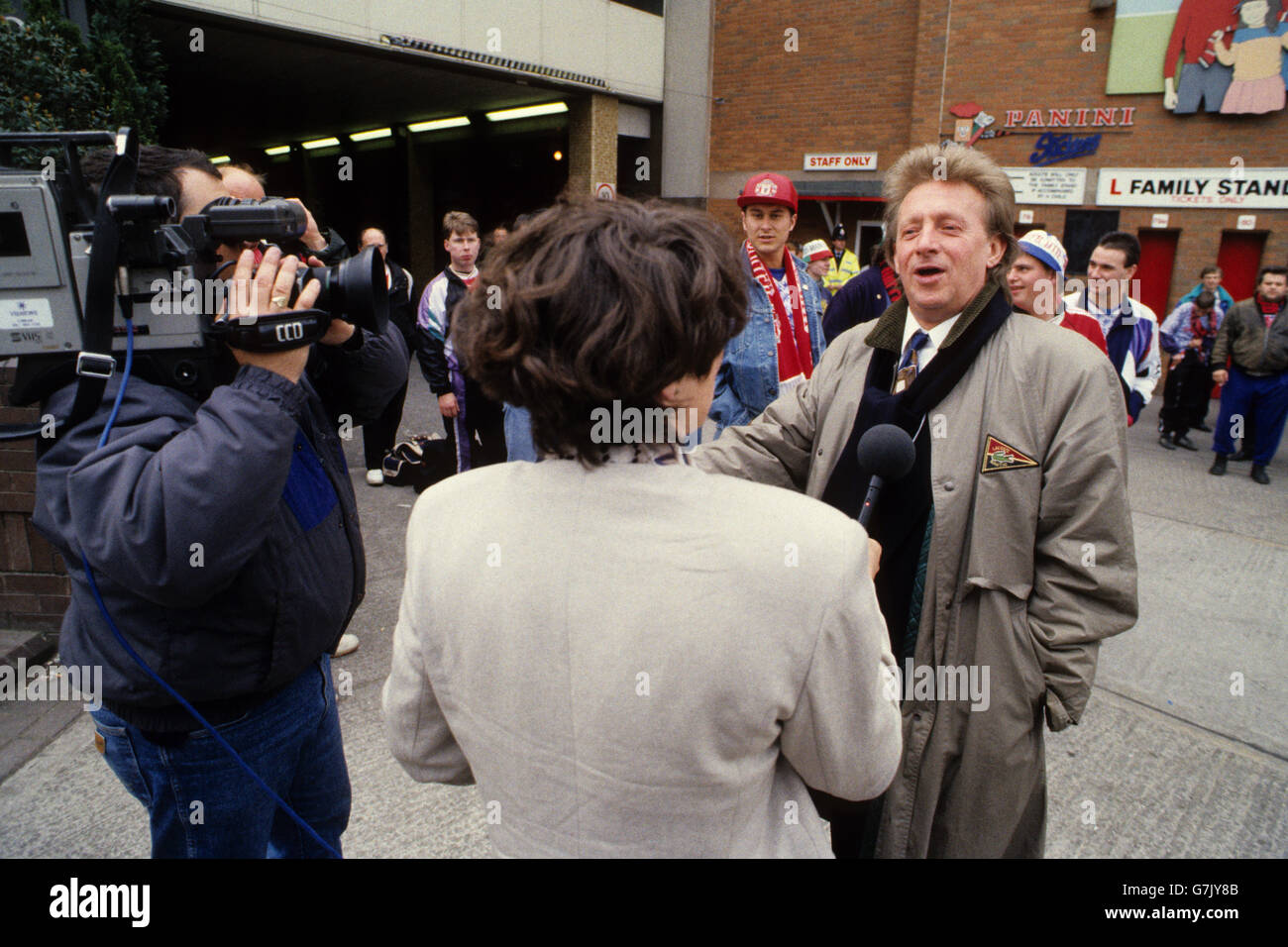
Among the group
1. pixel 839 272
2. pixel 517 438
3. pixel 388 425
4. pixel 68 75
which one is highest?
pixel 68 75

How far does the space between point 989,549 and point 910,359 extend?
0.54m

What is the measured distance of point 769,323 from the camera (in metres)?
3.80

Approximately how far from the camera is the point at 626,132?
48.2 feet

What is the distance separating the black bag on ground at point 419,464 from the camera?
6.17m

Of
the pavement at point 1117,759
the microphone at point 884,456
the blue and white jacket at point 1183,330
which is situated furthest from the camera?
the blue and white jacket at point 1183,330

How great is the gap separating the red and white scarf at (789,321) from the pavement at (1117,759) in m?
→ 2.01

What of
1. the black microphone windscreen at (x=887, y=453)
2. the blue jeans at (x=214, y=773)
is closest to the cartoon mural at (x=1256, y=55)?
the black microphone windscreen at (x=887, y=453)

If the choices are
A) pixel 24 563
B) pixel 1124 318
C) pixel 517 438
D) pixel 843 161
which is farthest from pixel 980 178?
pixel 843 161

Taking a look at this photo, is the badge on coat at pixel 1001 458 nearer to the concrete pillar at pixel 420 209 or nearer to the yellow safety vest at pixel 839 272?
the yellow safety vest at pixel 839 272

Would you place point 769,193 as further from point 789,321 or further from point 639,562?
point 639,562

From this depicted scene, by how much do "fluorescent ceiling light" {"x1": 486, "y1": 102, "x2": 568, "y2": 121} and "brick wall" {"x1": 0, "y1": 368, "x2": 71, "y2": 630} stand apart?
39.1 feet

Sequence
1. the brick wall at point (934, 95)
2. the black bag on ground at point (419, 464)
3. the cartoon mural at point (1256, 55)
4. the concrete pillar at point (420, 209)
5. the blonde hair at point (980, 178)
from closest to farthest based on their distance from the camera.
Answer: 1. the blonde hair at point (980, 178)
2. the black bag on ground at point (419, 464)
3. the cartoon mural at point (1256, 55)
4. the brick wall at point (934, 95)
5. the concrete pillar at point (420, 209)

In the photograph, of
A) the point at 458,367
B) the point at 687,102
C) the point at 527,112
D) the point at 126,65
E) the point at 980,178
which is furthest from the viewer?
the point at 687,102

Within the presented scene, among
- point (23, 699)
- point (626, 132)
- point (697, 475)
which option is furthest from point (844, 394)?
point (626, 132)
